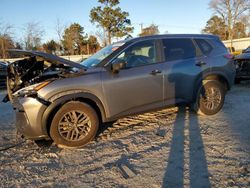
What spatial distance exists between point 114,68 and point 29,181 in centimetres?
225

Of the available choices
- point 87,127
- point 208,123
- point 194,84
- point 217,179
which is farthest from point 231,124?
point 87,127

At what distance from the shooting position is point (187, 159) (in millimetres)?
3842

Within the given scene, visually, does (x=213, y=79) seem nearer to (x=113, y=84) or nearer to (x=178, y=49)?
(x=178, y=49)

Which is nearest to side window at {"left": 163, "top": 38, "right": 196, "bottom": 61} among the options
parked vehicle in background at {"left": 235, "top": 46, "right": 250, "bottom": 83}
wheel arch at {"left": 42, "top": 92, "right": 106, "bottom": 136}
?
wheel arch at {"left": 42, "top": 92, "right": 106, "bottom": 136}

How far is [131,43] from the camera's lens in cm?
523

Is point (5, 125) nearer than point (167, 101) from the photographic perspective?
No

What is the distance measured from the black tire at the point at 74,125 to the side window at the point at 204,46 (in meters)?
2.85

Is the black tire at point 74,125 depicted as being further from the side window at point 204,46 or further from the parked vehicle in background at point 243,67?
the parked vehicle in background at point 243,67

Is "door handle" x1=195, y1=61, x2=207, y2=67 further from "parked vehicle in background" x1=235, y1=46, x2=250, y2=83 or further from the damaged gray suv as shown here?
"parked vehicle in background" x1=235, y1=46, x2=250, y2=83

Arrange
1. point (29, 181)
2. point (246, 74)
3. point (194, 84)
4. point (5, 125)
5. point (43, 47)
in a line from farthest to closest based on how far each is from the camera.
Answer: point (43, 47), point (246, 74), point (5, 125), point (194, 84), point (29, 181)

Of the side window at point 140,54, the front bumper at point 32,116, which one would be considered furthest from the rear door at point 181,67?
the front bumper at point 32,116

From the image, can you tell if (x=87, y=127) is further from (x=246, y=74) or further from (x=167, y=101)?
(x=246, y=74)

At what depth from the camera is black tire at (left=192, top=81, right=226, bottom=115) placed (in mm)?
6008

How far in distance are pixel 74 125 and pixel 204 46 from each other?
335 centimetres
